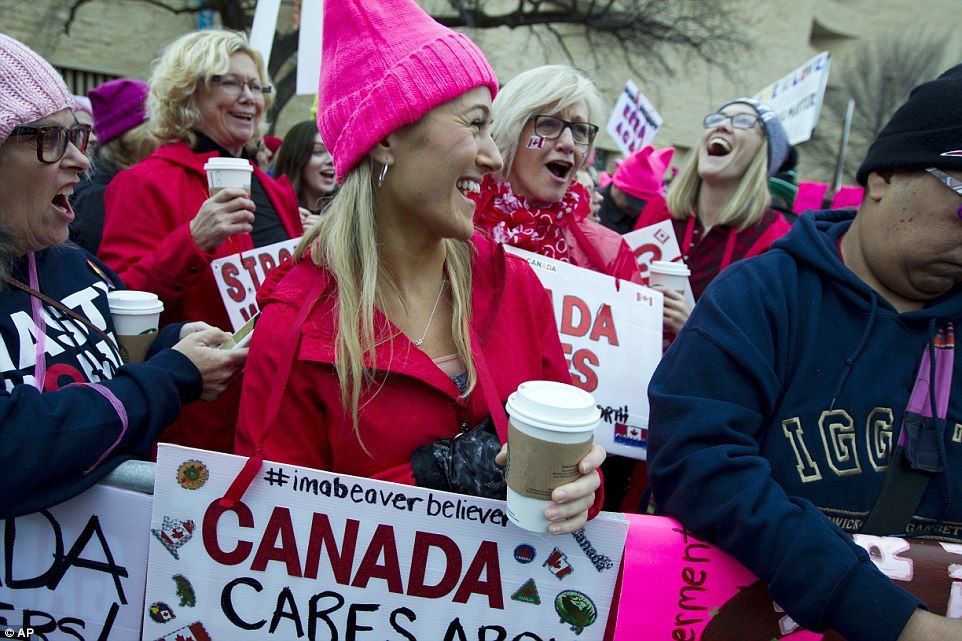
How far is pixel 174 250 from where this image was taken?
9.59 ft

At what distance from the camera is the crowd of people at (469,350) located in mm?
1715

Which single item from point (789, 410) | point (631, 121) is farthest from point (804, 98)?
point (789, 410)

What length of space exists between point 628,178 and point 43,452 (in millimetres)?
5676

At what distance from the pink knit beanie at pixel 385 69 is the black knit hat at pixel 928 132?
3.66ft

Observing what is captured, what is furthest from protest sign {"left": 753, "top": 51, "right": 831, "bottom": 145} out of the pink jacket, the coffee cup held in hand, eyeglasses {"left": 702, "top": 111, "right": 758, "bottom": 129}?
the coffee cup held in hand

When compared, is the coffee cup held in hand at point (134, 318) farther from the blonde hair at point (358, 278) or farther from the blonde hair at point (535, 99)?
the blonde hair at point (535, 99)

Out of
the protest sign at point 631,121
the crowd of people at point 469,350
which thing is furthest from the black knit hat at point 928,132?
the protest sign at point 631,121

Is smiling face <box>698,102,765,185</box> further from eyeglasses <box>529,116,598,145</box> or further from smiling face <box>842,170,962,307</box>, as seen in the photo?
smiling face <box>842,170,962,307</box>

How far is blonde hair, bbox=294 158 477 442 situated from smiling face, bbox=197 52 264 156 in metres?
1.83

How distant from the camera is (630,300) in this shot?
3.04 metres

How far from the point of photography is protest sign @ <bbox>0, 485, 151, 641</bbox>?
1.85m

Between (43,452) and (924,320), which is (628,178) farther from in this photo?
(43,452)

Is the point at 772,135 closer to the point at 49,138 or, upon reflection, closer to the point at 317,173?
the point at 317,173

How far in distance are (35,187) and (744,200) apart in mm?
3402
